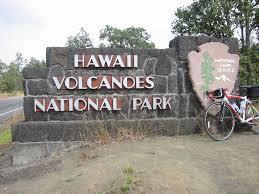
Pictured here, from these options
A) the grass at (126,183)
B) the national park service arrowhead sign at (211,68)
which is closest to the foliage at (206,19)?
the national park service arrowhead sign at (211,68)

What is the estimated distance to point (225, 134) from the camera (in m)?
7.42

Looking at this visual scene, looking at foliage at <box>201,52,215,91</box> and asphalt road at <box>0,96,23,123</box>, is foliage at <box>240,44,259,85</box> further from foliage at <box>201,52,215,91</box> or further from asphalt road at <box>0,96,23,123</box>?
asphalt road at <box>0,96,23,123</box>

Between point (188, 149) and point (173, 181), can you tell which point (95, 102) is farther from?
point (173, 181)

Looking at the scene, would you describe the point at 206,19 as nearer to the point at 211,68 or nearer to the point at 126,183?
the point at 211,68

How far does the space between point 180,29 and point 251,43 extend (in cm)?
306

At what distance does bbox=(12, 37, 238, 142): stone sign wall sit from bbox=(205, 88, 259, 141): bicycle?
0.28 m

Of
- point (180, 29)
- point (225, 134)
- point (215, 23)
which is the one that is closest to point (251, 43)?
point (215, 23)

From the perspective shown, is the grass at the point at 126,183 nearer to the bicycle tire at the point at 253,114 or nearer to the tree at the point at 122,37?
the bicycle tire at the point at 253,114

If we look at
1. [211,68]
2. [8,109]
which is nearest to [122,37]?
[8,109]

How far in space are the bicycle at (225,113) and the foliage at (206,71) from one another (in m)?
0.17

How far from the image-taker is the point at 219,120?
7.47 metres

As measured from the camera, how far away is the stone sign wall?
7.10 m

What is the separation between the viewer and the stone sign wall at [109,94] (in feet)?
23.3

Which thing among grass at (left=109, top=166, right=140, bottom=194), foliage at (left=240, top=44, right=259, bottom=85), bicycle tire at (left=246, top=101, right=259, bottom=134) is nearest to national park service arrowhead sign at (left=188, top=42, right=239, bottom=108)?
bicycle tire at (left=246, top=101, right=259, bottom=134)
